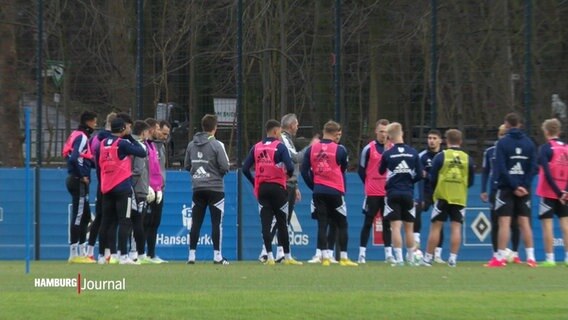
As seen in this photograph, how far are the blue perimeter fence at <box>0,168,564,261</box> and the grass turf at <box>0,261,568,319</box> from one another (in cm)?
467

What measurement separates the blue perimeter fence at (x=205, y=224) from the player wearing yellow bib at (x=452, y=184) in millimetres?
3855

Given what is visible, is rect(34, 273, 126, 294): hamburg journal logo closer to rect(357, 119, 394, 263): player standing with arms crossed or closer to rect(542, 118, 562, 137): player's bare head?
rect(357, 119, 394, 263): player standing with arms crossed

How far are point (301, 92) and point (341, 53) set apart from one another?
968 mm

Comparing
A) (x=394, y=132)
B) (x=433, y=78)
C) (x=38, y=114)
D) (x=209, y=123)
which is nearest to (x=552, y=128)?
(x=394, y=132)

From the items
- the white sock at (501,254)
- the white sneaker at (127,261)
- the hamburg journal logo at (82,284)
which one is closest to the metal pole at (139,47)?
the white sneaker at (127,261)

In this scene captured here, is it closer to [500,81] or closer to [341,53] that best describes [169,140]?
[341,53]

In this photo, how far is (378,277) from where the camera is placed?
1465 centimetres

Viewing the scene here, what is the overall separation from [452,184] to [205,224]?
5433 mm

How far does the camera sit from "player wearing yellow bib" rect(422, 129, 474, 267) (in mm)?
17406

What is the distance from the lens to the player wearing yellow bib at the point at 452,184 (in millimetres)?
17406

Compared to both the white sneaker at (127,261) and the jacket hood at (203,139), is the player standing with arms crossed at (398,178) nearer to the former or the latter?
the jacket hood at (203,139)

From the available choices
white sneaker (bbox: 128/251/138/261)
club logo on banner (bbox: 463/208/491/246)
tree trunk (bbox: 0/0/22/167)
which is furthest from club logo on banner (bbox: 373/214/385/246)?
tree trunk (bbox: 0/0/22/167)

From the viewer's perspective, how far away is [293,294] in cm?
1190

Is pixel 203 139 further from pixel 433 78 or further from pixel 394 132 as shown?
pixel 433 78
